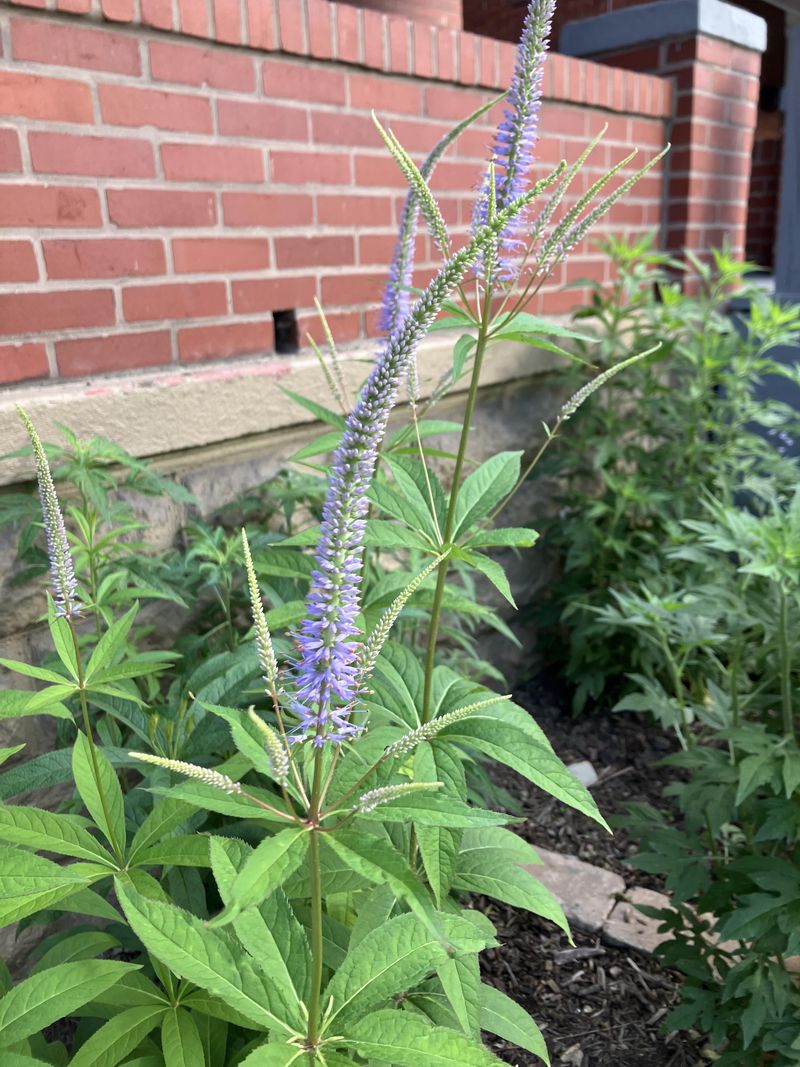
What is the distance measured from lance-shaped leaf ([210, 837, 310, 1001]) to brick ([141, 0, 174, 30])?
223cm

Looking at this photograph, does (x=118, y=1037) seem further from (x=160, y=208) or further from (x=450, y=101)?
(x=450, y=101)

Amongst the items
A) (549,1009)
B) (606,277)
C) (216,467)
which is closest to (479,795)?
(549,1009)

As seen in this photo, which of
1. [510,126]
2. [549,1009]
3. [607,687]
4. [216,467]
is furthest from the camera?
[607,687]

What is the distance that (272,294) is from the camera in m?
2.93

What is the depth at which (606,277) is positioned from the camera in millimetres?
4414

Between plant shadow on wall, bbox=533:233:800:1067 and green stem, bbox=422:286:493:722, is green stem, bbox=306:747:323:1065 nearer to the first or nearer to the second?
green stem, bbox=422:286:493:722

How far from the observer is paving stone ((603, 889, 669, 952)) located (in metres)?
2.55

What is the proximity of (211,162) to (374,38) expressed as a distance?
0.85 meters

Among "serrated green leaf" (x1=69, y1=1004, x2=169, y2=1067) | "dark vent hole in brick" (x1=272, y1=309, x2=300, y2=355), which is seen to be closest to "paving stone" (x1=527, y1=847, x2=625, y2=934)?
"serrated green leaf" (x1=69, y1=1004, x2=169, y2=1067)

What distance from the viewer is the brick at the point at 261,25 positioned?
2639 mm

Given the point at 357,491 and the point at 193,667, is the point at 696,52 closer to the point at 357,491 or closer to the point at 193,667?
the point at 193,667

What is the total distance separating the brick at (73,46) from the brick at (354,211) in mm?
772

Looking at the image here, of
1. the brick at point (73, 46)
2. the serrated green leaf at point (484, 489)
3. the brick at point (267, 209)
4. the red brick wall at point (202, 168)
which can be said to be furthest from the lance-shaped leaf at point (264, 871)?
the brick at point (267, 209)

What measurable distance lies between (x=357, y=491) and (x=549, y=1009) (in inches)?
75.3
